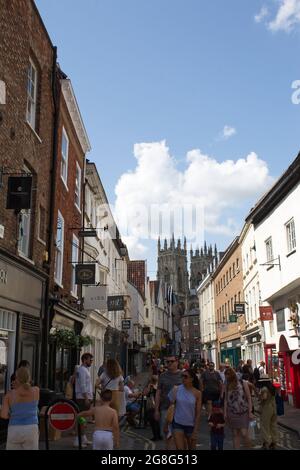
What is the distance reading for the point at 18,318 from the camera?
38.8ft

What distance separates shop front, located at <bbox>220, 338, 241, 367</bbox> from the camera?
126ft

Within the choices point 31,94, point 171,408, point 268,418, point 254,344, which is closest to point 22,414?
point 171,408

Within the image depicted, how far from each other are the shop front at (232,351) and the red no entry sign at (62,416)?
3076 centimetres

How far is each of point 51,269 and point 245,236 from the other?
19316 mm

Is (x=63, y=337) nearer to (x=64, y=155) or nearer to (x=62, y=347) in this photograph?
(x=62, y=347)

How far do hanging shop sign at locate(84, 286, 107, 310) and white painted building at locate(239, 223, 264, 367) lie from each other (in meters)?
10.9

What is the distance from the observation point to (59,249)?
16.9m

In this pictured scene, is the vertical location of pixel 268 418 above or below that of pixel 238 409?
below

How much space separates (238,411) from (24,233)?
7.21 metres

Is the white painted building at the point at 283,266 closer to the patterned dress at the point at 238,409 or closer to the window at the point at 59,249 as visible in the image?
the window at the point at 59,249

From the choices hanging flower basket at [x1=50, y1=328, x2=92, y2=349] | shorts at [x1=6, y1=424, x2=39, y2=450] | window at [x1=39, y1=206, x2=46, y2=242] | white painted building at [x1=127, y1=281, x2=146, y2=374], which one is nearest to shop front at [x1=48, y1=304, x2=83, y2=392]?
hanging flower basket at [x1=50, y1=328, x2=92, y2=349]

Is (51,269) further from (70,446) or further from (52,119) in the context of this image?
(70,446)

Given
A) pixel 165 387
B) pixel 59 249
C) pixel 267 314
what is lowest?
pixel 165 387

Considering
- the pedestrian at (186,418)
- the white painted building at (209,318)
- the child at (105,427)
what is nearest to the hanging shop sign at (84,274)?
the pedestrian at (186,418)
